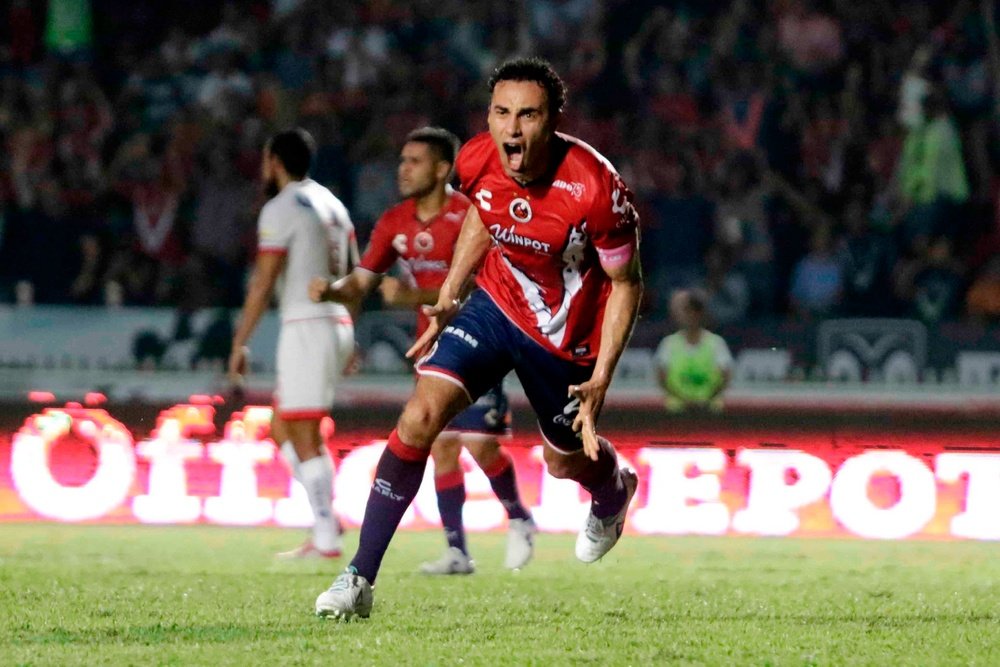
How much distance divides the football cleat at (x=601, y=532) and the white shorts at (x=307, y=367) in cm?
212

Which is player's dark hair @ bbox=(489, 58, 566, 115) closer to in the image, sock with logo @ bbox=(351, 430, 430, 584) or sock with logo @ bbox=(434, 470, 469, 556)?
sock with logo @ bbox=(351, 430, 430, 584)

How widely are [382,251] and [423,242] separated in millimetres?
214

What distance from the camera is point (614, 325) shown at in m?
6.76

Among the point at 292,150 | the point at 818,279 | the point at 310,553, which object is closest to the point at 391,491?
the point at 310,553

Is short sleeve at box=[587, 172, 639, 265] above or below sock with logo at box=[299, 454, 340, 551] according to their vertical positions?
above

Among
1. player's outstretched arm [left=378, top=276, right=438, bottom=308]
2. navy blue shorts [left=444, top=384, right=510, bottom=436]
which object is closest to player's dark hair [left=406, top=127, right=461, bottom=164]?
player's outstretched arm [left=378, top=276, right=438, bottom=308]

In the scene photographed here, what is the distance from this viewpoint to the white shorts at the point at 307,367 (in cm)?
953

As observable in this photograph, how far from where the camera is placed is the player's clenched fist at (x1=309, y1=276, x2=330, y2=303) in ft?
25.5

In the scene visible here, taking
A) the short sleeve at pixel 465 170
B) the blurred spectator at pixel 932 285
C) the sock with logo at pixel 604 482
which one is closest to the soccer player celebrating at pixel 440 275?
the sock with logo at pixel 604 482

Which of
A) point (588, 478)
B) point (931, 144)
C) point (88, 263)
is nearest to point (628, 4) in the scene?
point (931, 144)

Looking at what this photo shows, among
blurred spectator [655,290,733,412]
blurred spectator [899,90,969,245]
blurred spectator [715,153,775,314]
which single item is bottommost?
blurred spectator [655,290,733,412]

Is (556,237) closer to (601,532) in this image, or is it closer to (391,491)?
(391,491)

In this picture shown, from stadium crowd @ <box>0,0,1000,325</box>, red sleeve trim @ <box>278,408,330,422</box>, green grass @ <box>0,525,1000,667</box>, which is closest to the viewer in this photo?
green grass @ <box>0,525,1000,667</box>

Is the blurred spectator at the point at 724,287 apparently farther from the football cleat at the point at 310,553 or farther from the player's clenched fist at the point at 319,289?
the player's clenched fist at the point at 319,289
